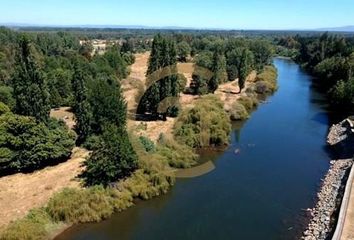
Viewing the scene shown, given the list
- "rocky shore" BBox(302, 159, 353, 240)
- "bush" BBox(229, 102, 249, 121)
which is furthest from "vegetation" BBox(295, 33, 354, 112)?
"rocky shore" BBox(302, 159, 353, 240)

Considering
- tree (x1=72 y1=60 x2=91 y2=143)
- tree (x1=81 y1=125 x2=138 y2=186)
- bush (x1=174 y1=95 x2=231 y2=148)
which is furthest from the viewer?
bush (x1=174 y1=95 x2=231 y2=148)

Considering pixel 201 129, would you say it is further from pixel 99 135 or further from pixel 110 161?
pixel 110 161

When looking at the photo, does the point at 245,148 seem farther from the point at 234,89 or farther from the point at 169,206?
the point at 234,89

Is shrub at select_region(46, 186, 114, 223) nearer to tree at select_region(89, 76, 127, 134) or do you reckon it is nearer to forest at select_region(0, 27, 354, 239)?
forest at select_region(0, 27, 354, 239)

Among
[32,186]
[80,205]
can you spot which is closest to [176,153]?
[80,205]

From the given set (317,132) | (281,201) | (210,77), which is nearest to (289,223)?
(281,201)
